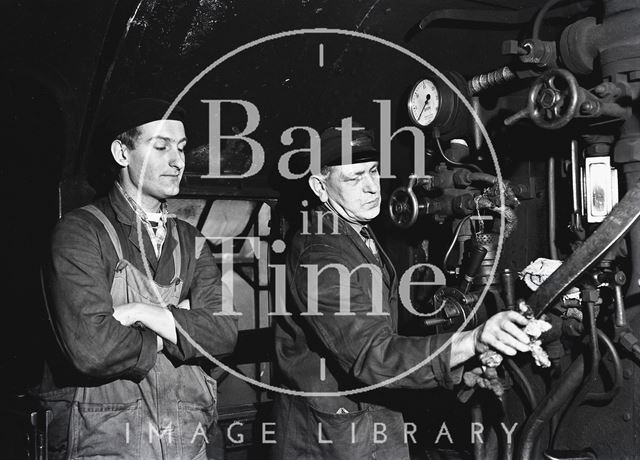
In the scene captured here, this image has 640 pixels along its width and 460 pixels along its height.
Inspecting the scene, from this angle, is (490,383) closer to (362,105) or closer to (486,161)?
(486,161)

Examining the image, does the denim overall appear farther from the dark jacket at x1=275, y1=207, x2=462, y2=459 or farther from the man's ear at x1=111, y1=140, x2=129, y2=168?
the dark jacket at x1=275, y1=207, x2=462, y2=459

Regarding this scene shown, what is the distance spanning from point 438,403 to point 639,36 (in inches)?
68.5

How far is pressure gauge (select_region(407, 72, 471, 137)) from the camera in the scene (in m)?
2.79

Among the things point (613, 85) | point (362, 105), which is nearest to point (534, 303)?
point (613, 85)

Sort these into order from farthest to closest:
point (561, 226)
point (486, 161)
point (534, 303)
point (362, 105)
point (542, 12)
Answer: point (362, 105), point (486, 161), point (561, 226), point (542, 12), point (534, 303)

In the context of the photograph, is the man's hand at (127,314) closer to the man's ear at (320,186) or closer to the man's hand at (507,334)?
the man's ear at (320,186)

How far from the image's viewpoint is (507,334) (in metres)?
1.73

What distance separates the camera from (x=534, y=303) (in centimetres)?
192

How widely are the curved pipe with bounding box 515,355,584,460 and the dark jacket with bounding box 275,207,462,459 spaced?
1.41 ft

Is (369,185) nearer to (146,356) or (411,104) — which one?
(411,104)

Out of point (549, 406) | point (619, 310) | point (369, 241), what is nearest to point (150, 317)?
point (369, 241)

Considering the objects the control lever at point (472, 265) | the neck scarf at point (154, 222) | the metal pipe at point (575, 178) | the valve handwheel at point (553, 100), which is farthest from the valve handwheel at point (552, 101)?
the neck scarf at point (154, 222)

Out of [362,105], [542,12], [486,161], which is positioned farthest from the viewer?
[362,105]

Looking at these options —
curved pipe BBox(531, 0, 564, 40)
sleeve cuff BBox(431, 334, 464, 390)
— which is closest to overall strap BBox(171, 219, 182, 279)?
sleeve cuff BBox(431, 334, 464, 390)
